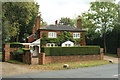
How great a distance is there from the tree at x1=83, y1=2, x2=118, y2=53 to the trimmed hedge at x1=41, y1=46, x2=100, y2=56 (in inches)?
450

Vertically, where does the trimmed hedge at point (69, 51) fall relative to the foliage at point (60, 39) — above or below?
below

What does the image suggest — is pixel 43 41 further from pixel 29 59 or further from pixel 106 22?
pixel 106 22

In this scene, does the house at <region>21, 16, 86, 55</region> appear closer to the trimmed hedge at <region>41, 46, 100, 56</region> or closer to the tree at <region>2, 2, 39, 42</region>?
the tree at <region>2, 2, 39, 42</region>

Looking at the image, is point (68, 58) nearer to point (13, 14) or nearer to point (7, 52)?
point (7, 52)

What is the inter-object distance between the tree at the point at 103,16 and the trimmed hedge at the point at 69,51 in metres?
11.4

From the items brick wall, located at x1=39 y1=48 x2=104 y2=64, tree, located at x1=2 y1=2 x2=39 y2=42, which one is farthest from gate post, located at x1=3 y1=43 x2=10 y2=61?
brick wall, located at x1=39 y1=48 x2=104 y2=64

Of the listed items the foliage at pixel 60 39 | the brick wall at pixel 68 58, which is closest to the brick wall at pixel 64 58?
the brick wall at pixel 68 58

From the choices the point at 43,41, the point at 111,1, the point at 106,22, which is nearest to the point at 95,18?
the point at 106,22

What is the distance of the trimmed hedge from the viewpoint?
20039 mm

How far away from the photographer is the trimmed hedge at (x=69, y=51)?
20039mm

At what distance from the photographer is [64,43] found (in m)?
31.3

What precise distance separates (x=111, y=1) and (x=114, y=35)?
830 cm

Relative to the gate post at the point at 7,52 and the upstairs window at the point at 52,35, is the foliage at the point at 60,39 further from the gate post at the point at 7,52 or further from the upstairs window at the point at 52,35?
the gate post at the point at 7,52

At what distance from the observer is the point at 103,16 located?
32969mm
